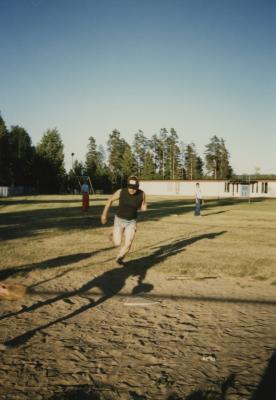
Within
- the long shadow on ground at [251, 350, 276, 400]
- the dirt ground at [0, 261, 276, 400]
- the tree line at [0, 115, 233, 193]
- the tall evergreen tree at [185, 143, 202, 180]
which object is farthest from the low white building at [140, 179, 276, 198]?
the long shadow on ground at [251, 350, 276, 400]

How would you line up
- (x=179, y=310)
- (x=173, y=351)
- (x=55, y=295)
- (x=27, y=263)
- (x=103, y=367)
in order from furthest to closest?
1. (x=27, y=263)
2. (x=55, y=295)
3. (x=179, y=310)
4. (x=173, y=351)
5. (x=103, y=367)

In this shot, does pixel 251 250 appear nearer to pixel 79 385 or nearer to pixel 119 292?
pixel 119 292

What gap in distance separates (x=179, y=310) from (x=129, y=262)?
139 inches

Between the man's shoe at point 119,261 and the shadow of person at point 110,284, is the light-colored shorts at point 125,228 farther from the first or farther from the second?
the shadow of person at point 110,284

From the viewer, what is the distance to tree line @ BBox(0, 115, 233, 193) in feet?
239

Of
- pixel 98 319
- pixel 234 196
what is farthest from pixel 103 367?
pixel 234 196

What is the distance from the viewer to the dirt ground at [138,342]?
314 centimetres

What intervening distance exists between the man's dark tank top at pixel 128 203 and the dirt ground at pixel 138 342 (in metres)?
1.97

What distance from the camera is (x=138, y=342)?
13.4 feet

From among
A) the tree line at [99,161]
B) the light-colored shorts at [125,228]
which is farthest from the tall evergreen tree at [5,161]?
the light-colored shorts at [125,228]

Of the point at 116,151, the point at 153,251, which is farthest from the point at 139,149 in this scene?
the point at 153,251

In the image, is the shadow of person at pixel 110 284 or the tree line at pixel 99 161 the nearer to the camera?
the shadow of person at pixel 110 284

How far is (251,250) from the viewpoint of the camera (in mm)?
10633

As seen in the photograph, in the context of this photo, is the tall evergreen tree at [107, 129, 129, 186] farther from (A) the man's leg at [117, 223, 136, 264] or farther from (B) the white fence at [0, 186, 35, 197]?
(A) the man's leg at [117, 223, 136, 264]
